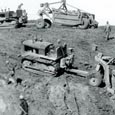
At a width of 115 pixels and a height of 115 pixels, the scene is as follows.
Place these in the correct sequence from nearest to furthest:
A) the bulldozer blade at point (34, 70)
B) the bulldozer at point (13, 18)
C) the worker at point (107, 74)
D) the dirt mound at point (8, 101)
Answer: the dirt mound at point (8, 101)
the worker at point (107, 74)
the bulldozer blade at point (34, 70)
the bulldozer at point (13, 18)

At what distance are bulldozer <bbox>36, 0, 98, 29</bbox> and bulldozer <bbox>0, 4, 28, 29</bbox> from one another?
1.34m

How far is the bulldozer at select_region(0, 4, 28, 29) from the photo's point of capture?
2733 cm

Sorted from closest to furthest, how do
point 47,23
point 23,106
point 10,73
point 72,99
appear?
1. point 23,106
2. point 72,99
3. point 10,73
4. point 47,23

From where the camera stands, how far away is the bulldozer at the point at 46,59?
60.6 feet

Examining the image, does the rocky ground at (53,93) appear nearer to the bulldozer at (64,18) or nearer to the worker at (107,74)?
the worker at (107,74)

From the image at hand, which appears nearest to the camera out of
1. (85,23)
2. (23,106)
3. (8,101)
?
(23,106)

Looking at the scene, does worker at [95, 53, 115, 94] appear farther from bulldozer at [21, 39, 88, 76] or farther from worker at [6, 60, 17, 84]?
worker at [6, 60, 17, 84]

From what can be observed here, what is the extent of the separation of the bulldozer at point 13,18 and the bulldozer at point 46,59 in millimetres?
8199

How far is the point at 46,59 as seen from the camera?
1869 cm

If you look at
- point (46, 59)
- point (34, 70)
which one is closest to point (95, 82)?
point (46, 59)

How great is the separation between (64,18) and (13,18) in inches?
171

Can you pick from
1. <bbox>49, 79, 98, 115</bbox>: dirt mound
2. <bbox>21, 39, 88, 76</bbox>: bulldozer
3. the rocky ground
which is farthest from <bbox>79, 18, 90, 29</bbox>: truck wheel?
<bbox>49, 79, 98, 115</bbox>: dirt mound

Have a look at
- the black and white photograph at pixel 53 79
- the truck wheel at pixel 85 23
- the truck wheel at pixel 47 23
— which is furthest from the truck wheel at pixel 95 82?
the truck wheel at pixel 47 23

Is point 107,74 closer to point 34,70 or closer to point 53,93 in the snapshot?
point 53,93
